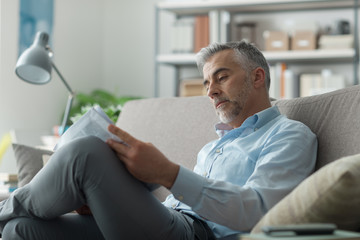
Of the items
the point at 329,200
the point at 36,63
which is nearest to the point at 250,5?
the point at 36,63

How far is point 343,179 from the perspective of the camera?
1047 millimetres

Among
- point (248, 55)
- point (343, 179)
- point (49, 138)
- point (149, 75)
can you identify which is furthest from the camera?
point (149, 75)

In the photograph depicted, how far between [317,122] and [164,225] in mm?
561

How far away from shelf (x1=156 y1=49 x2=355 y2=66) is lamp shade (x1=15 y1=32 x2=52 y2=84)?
1854 mm

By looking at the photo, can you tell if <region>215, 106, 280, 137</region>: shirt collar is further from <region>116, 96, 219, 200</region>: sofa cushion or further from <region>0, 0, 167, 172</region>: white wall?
<region>0, 0, 167, 172</region>: white wall

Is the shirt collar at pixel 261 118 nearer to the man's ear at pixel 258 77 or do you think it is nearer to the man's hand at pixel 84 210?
the man's ear at pixel 258 77

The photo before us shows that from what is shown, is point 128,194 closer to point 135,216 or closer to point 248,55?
point 135,216

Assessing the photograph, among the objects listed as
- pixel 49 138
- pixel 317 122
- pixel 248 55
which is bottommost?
pixel 49 138

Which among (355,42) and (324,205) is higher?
(355,42)

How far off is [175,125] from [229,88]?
0.46 meters

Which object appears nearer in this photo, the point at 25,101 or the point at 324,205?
the point at 324,205

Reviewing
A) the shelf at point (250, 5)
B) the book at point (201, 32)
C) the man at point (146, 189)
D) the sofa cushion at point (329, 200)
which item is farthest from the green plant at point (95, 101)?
the sofa cushion at point (329, 200)

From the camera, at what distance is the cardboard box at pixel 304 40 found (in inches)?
165

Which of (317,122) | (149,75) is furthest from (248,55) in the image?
(149,75)
